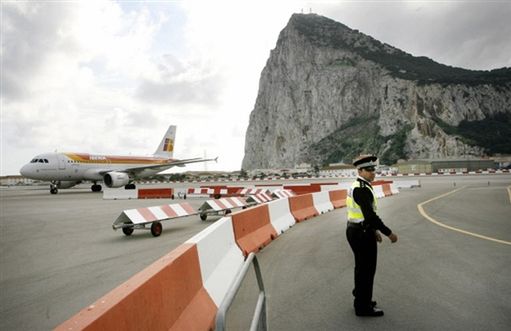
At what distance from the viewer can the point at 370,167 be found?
5000 millimetres

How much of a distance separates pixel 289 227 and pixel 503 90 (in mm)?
183409

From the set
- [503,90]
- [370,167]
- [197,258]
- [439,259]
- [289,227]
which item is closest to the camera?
[197,258]

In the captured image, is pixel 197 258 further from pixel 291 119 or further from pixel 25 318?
pixel 291 119

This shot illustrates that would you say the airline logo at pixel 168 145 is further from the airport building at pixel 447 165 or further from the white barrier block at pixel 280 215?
the airport building at pixel 447 165

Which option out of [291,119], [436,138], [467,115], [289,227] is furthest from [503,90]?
[289,227]

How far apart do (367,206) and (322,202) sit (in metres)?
12.3

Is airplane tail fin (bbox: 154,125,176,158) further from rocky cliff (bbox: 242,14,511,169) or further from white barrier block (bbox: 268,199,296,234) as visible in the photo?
rocky cliff (bbox: 242,14,511,169)

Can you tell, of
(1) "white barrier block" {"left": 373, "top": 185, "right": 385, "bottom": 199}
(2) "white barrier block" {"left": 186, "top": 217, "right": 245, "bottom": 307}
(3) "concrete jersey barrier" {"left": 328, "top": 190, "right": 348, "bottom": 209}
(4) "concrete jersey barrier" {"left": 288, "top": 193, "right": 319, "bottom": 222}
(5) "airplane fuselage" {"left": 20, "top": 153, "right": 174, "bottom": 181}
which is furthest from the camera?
(5) "airplane fuselage" {"left": 20, "top": 153, "right": 174, "bottom": 181}

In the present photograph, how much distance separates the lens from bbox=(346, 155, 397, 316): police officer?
15.3 ft

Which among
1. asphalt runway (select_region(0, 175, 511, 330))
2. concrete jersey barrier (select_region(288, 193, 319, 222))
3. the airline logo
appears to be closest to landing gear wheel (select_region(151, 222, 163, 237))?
asphalt runway (select_region(0, 175, 511, 330))

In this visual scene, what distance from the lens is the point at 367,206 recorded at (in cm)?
473

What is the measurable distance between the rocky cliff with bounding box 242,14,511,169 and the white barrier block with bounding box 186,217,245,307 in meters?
144

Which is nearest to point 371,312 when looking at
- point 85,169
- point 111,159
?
point 85,169

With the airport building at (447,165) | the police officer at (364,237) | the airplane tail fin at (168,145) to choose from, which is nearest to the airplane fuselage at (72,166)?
the airplane tail fin at (168,145)
